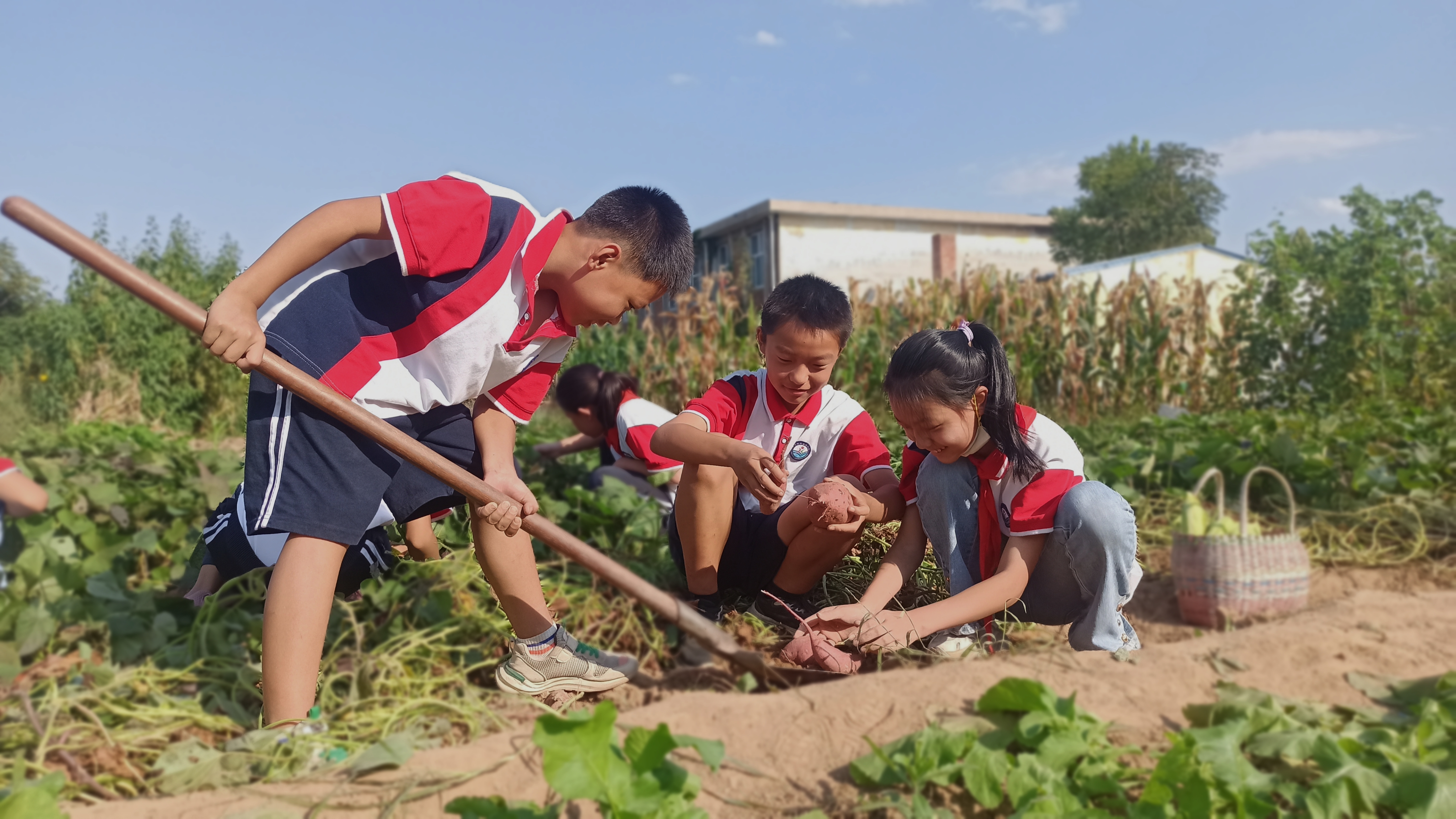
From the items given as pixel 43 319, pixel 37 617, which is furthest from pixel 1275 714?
pixel 43 319

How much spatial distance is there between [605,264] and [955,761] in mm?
1357

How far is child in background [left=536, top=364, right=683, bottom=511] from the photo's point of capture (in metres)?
3.74

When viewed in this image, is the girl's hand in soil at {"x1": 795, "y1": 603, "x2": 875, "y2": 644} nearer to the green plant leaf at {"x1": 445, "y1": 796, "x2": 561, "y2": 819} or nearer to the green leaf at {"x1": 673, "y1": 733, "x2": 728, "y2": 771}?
the green leaf at {"x1": 673, "y1": 733, "x2": 728, "y2": 771}

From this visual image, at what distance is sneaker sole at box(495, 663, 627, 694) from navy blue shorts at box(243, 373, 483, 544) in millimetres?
554

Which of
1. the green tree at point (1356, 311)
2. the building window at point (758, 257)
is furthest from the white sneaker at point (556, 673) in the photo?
the building window at point (758, 257)

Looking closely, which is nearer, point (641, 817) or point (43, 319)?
point (641, 817)

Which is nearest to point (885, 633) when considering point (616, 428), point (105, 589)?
point (616, 428)

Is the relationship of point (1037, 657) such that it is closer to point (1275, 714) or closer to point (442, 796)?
point (1275, 714)

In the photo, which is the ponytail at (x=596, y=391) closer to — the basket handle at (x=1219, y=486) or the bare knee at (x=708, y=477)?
the bare knee at (x=708, y=477)

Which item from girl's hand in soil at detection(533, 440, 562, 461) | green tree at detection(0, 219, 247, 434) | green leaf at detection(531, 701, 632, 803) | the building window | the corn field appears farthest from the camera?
the building window

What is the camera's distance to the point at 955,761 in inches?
49.2

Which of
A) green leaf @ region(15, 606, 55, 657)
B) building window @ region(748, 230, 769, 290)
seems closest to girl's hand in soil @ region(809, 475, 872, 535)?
green leaf @ region(15, 606, 55, 657)

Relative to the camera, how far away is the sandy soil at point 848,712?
4.19 ft

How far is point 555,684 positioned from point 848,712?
1.14 meters
